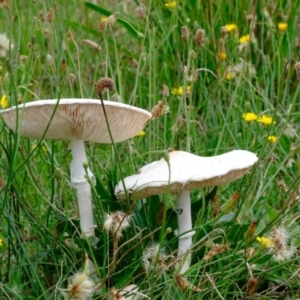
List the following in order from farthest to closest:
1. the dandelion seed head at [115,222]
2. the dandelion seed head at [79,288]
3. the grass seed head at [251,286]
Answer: the grass seed head at [251,286], the dandelion seed head at [115,222], the dandelion seed head at [79,288]

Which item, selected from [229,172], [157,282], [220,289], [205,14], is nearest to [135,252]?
[157,282]

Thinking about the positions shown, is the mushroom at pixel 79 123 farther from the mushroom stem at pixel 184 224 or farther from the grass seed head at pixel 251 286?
the grass seed head at pixel 251 286

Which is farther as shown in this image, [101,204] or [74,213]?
[74,213]

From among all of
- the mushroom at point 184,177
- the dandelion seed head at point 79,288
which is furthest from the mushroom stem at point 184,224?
the dandelion seed head at point 79,288

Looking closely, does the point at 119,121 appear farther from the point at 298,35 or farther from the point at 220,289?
the point at 298,35

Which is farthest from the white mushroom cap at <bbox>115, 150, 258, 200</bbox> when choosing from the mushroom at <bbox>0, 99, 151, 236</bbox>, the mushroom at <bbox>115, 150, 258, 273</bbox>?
the mushroom at <bbox>0, 99, 151, 236</bbox>

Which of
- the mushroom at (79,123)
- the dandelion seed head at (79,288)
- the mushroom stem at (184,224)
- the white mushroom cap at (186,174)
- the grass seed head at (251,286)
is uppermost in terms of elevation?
the mushroom at (79,123)
